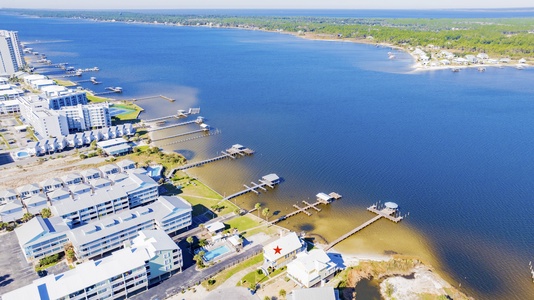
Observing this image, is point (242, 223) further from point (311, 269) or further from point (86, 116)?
point (86, 116)

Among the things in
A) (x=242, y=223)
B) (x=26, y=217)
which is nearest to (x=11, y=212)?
(x=26, y=217)

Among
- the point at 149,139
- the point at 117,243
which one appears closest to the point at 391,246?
the point at 117,243

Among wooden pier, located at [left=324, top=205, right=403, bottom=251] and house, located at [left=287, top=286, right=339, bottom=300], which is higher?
house, located at [left=287, top=286, right=339, bottom=300]

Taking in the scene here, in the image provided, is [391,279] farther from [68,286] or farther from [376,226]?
[68,286]

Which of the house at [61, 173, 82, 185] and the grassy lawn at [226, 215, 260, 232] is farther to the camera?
the house at [61, 173, 82, 185]

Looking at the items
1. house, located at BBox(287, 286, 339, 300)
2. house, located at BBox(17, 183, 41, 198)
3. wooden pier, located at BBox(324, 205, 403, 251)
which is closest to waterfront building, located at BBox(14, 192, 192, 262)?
house, located at BBox(17, 183, 41, 198)

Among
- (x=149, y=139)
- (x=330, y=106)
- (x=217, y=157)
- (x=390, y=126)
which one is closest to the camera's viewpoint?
(x=217, y=157)

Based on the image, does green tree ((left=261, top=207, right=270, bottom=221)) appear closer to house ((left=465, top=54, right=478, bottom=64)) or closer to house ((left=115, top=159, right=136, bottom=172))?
house ((left=115, top=159, right=136, bottom=172))
